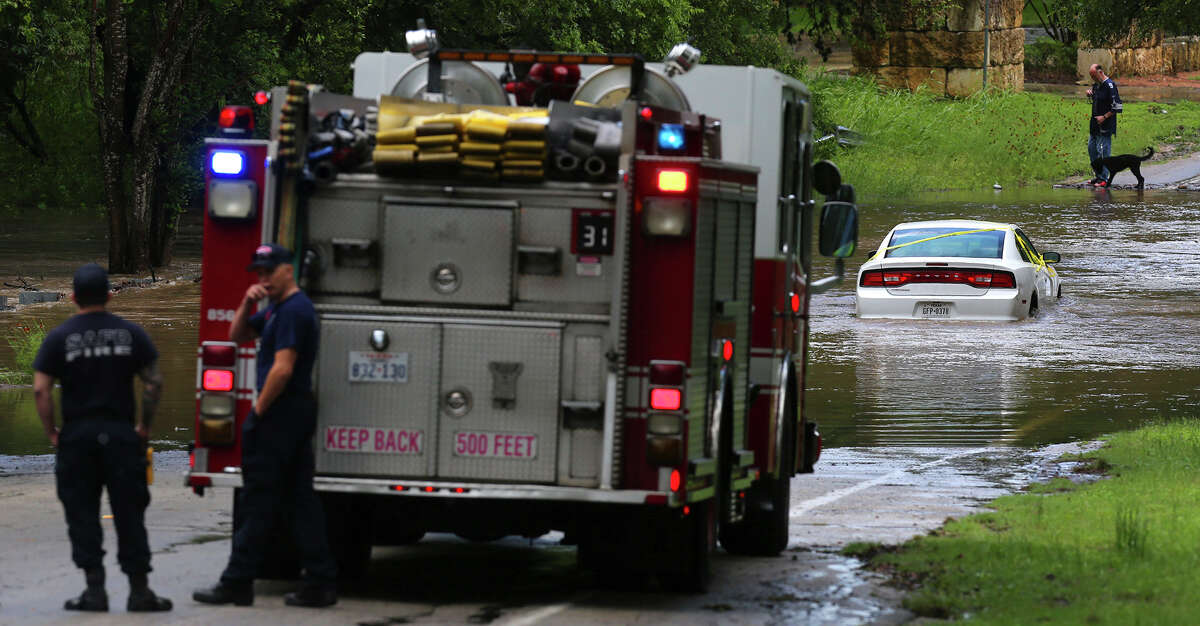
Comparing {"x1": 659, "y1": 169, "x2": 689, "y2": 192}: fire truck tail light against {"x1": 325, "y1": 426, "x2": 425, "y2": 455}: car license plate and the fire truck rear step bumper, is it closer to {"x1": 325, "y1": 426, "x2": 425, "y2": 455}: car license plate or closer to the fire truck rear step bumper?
the fire truck rear step bumper

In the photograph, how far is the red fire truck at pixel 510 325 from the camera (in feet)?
29.1

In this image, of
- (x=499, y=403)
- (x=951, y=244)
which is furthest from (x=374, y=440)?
(x=951, y=244)

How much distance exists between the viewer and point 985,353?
21.5 meters

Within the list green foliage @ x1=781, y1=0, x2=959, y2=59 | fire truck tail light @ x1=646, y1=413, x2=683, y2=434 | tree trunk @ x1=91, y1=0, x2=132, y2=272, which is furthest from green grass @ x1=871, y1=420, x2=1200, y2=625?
green foliage @ x1=781, y1=0, x2=959, y2=59

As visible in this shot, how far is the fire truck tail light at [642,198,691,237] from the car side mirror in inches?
104

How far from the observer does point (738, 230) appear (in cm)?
964

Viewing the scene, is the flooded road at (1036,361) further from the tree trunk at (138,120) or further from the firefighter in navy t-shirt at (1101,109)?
the tree trunk at (138,120)

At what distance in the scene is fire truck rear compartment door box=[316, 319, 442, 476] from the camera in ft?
29.7

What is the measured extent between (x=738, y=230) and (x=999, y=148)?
134ft

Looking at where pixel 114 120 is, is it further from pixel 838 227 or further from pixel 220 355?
pixel 220 355

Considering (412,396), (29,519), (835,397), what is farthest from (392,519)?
(835,397)

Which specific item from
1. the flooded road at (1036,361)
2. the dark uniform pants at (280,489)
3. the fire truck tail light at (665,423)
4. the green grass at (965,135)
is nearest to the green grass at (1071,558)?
the fire truck tail light at (665,423)

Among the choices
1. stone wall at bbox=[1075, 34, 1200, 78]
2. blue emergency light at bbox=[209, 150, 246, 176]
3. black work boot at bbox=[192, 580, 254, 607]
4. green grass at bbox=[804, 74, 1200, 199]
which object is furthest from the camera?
stone wall at bbox=[1075, 34, 1200, 78]

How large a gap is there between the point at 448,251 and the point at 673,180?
1.07 m
